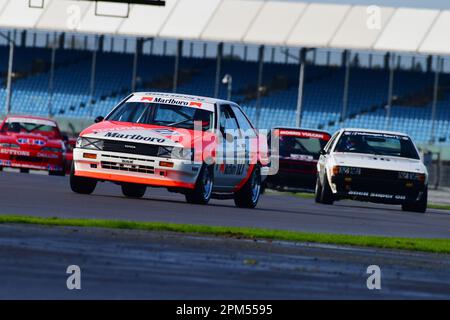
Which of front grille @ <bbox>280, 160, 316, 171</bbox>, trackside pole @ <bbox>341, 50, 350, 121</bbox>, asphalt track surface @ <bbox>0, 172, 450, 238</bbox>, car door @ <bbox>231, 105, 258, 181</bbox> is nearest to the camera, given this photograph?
asphalt track surface @ <bbox>0, 172, 450, 238</bbox>

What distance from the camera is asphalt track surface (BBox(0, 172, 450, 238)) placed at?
1856 cm

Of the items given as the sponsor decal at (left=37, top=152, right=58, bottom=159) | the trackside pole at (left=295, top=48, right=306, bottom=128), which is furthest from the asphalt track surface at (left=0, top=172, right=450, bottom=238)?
the trackside pole at (left=295, top=48, right=306, bottom=128)

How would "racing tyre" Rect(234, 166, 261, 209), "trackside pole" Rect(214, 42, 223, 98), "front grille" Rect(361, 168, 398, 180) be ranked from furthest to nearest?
"trackside pole" Rect(214, 42, 223, 98) → "front grille" Rect(361, 168, 398, 180) → "racing tyre" Rect(234, 166, 261, 209)

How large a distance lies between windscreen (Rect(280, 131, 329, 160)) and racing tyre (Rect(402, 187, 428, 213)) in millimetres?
5999

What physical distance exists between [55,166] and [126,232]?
815 inches

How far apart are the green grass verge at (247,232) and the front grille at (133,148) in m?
4.70

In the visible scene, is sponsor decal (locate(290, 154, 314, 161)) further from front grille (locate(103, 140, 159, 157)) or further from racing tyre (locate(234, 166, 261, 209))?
front grille (locate(103, 140, 159, 157))

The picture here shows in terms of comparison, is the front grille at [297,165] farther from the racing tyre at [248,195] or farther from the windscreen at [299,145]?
the racing tyre at [248,195]

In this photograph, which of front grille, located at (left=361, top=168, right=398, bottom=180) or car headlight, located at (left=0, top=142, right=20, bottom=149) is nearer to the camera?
front grille, located at (left=361, top=168, right=398, bottom=180)

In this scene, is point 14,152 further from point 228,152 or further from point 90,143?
point 90,143

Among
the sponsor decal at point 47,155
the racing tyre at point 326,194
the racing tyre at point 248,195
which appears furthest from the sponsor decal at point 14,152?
the racing tyre at point 248,195

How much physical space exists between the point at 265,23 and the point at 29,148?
3245 centimetres

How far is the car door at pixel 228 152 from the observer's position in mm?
22906

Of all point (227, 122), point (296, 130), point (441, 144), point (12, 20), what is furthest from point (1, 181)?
point (12, 20)
